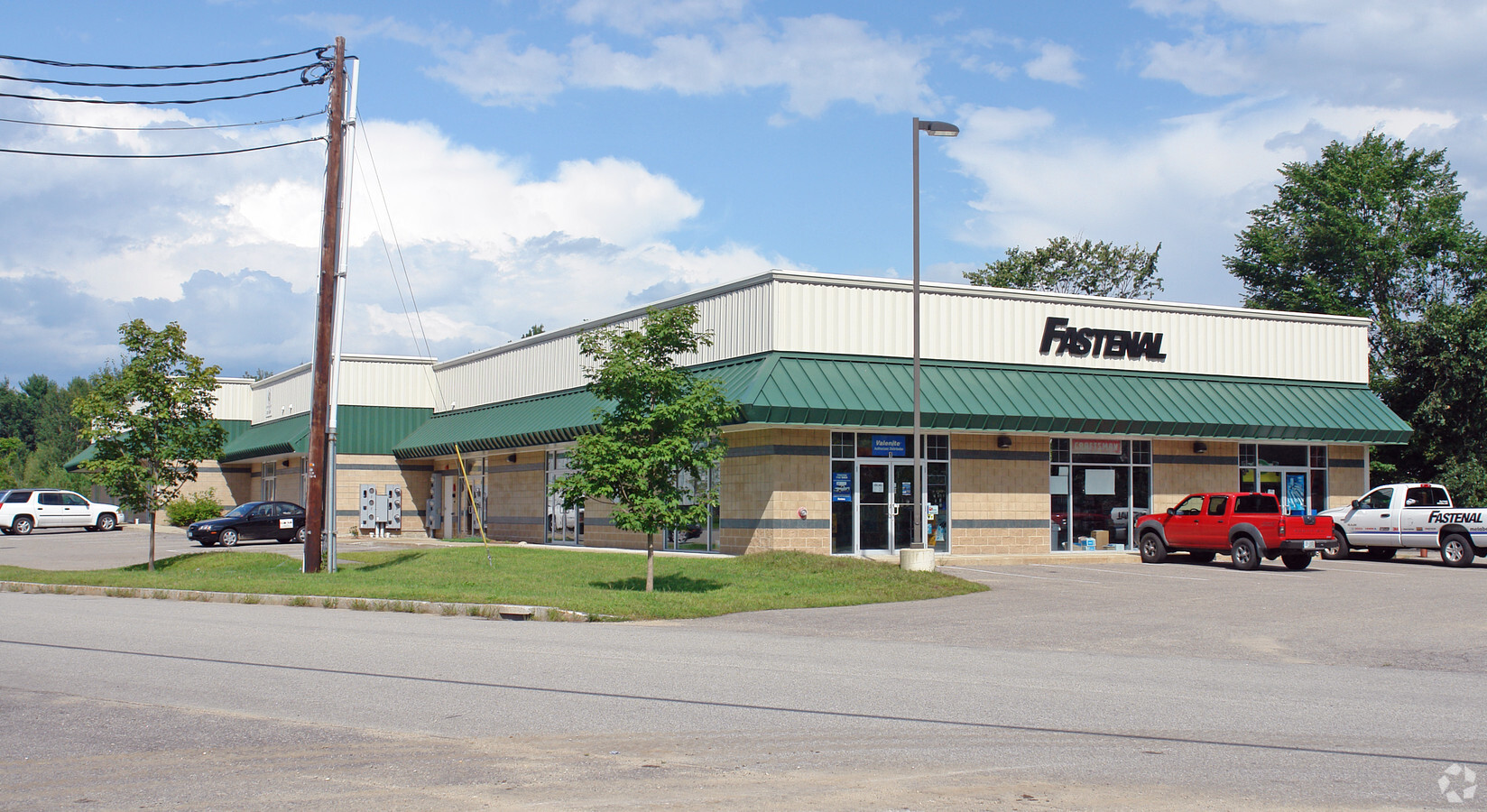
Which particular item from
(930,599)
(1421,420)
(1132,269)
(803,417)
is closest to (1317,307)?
(1132,269)

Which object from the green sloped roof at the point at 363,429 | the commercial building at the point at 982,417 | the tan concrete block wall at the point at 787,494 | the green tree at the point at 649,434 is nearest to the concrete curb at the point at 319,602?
the green tree at the point at 649,434

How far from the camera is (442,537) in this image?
41.2m

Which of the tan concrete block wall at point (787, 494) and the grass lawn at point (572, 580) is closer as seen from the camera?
the grass lawn at point (572, 580)

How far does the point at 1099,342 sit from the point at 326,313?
747 inches

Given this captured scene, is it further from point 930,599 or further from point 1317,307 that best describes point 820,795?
point 1317,307

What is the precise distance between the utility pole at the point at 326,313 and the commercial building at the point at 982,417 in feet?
10.2

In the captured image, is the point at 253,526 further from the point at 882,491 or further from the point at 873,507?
the point at 882,491

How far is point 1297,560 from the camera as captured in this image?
2561 centimetres

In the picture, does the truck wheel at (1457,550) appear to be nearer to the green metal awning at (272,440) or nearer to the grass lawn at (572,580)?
the grass lawn at (572,580)

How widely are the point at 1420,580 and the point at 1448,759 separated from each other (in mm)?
17587

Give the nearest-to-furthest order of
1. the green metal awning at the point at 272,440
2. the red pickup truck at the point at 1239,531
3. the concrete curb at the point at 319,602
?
the concrete curb at the point at 319,602 → the red pickup truck at the point at 1239,531 → the green metal awning at the point at 272,440

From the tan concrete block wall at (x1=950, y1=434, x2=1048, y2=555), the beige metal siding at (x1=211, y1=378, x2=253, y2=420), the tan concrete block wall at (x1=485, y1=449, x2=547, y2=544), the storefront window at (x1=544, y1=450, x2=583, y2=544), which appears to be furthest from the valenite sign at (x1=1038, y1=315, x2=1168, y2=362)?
the beige metal siding at (x1=211, y1=378, x2=253, y2=420)

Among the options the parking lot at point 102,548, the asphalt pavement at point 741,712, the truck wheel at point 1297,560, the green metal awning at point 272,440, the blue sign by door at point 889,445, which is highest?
the green metal awning at point 272,440

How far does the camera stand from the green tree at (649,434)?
19078 millimetres
